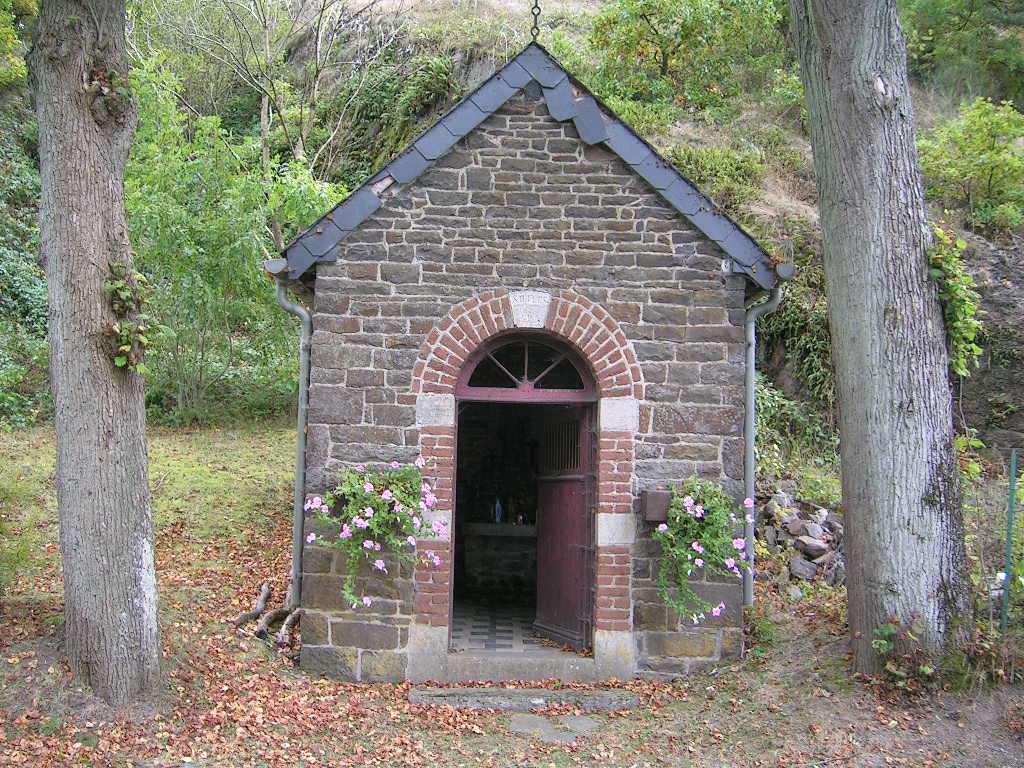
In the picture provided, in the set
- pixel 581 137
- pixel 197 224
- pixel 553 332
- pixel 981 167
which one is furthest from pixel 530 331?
pixel 981 167

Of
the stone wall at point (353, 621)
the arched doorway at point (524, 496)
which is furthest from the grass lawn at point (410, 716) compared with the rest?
the arched doorway at point (524, 496)

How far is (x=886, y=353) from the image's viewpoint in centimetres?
621

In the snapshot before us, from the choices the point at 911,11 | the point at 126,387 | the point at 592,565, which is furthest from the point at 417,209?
the point at 911,11

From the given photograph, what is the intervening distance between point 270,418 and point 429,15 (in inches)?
487

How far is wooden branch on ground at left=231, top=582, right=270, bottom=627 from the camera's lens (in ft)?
24.2

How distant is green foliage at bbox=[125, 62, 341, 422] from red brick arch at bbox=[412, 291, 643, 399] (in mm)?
6094

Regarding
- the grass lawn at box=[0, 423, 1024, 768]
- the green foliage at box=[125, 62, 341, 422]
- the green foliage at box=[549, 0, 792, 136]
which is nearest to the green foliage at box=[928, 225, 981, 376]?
the grass lawn at box=[0, 423, 1024, 768]

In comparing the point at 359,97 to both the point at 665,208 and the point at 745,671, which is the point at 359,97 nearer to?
the point at 665,208

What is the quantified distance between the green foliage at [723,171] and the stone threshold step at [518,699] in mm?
9255

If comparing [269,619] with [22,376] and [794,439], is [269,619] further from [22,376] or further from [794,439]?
[22,376]

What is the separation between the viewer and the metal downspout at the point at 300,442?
289 inches

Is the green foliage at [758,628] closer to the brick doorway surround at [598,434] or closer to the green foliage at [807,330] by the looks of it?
the brick doorway surround at [598,434]

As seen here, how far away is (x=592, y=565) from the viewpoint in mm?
7328

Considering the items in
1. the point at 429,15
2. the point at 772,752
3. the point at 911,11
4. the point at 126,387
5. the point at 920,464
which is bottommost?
the point at 772,752
